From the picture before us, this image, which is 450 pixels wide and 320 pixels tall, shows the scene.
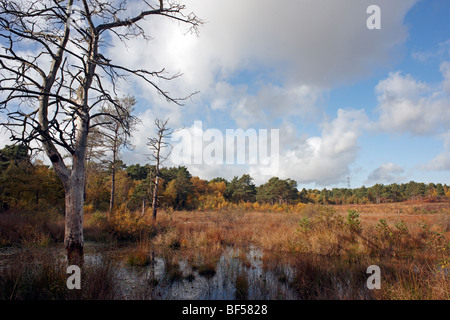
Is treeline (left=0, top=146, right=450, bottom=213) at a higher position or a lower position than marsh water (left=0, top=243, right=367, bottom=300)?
higher

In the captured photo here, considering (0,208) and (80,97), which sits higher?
(80,97)

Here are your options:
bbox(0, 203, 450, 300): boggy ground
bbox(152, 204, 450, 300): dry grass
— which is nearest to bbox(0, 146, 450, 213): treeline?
bbox(0, 203, 450, 300): boggy ground

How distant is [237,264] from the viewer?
275 inches

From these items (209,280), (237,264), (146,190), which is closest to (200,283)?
(209,280)

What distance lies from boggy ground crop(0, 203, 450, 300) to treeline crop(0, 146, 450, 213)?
2.48m

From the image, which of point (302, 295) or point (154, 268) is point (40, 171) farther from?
point (302, 295)

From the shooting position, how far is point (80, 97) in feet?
18.3

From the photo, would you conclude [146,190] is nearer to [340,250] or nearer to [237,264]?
[237,264]

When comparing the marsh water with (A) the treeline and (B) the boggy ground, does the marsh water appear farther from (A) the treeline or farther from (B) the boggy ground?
(A) the treeline

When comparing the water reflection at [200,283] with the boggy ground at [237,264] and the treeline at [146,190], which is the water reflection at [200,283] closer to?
the boggy ground at [237,264]

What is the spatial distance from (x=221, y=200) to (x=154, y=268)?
3867 cm

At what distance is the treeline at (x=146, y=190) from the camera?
584 inches

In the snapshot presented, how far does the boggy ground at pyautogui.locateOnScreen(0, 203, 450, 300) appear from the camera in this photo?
392 cm
